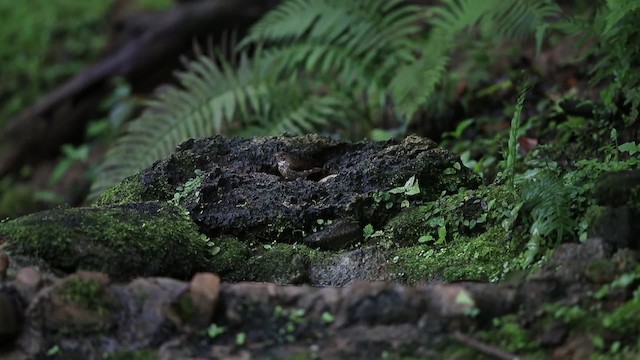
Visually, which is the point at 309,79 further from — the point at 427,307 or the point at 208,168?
the point at 427,307

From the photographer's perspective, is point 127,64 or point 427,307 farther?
point 127,64

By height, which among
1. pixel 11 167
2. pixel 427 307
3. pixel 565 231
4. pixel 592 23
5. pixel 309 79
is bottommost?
pixel 11 167

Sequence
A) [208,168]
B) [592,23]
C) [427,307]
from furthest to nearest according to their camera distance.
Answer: [592,23] < [208,168] < [427,307]

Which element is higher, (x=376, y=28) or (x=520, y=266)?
(x=376, y=28)

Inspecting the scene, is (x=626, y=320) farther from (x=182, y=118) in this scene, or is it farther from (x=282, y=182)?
(x=182, y=118)

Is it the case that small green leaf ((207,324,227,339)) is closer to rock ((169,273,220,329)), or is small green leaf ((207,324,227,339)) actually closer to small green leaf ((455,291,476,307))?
rock ((169,273,220,329))

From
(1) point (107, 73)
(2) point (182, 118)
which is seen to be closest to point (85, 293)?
(2) point (182, 118)

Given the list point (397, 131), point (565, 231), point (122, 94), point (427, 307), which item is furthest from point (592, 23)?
point (122, 94)

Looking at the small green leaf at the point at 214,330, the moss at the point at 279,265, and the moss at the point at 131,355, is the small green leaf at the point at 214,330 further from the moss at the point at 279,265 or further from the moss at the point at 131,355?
the moss at the point at 279,265
